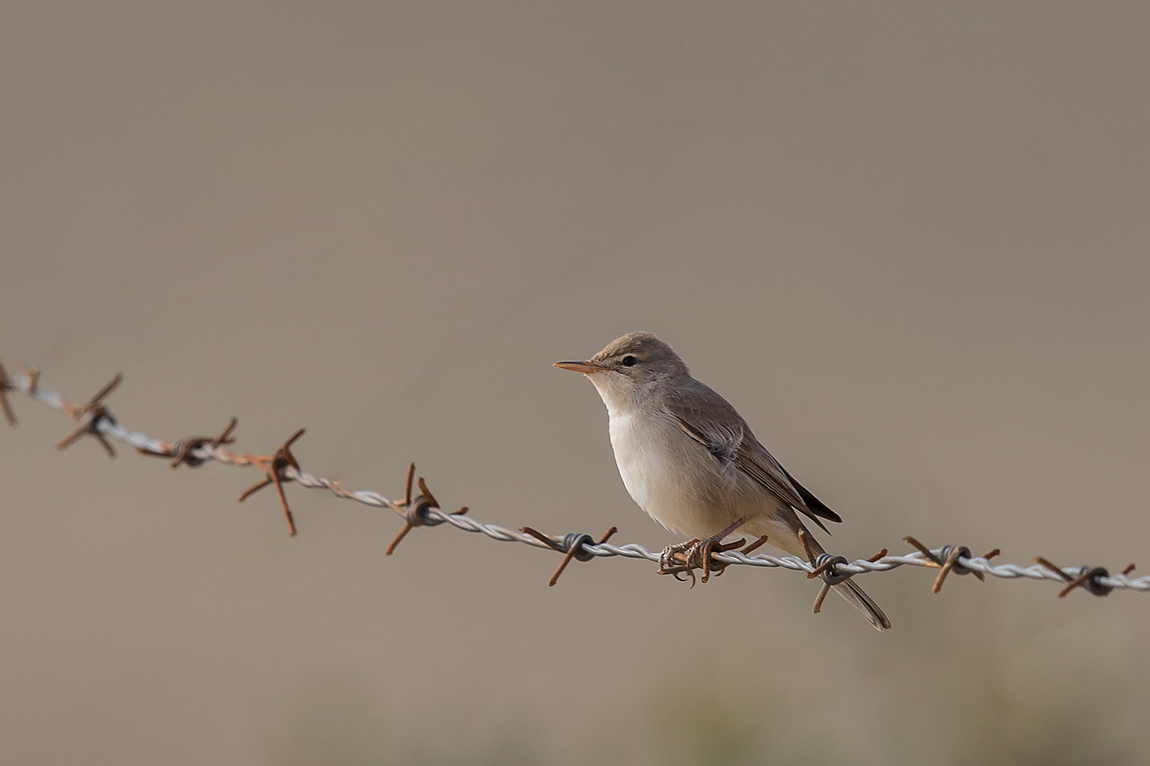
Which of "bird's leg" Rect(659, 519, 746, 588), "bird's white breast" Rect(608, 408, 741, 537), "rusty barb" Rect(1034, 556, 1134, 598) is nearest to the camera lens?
"rusty barb" Rect(1034, 556, 1134, 598)

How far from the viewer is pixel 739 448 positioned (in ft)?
16.7

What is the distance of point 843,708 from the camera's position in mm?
7191

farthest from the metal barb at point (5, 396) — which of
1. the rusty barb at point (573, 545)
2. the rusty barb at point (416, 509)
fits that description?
the rusty barb at point (573, 545)

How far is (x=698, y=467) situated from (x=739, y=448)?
267 millimetres

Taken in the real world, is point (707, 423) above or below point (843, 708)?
above

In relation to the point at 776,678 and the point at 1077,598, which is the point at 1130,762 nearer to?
the point at 1077,598

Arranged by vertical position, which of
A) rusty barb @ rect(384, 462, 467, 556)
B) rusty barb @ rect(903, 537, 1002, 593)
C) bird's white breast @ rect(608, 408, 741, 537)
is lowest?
rusty barb @ rect(384, 462, 467, 556)

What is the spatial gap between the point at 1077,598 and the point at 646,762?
10.5ft

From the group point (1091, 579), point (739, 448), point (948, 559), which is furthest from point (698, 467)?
point (1091, 579)

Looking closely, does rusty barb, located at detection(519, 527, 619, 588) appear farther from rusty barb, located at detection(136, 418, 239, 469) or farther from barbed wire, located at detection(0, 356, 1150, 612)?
rusty barb, located at detection(136, 418, 239, 469)

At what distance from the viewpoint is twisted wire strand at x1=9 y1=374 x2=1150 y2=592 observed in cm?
244

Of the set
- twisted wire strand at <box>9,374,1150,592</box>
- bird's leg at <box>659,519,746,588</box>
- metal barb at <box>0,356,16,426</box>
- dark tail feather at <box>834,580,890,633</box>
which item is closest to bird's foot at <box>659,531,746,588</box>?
bird's leg at <box>659,519,746,588</box>

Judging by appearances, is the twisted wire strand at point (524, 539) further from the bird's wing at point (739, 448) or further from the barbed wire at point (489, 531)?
the bird's wing at point (739, 448)

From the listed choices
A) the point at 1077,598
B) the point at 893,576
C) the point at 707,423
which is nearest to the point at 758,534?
the point at 707,423
